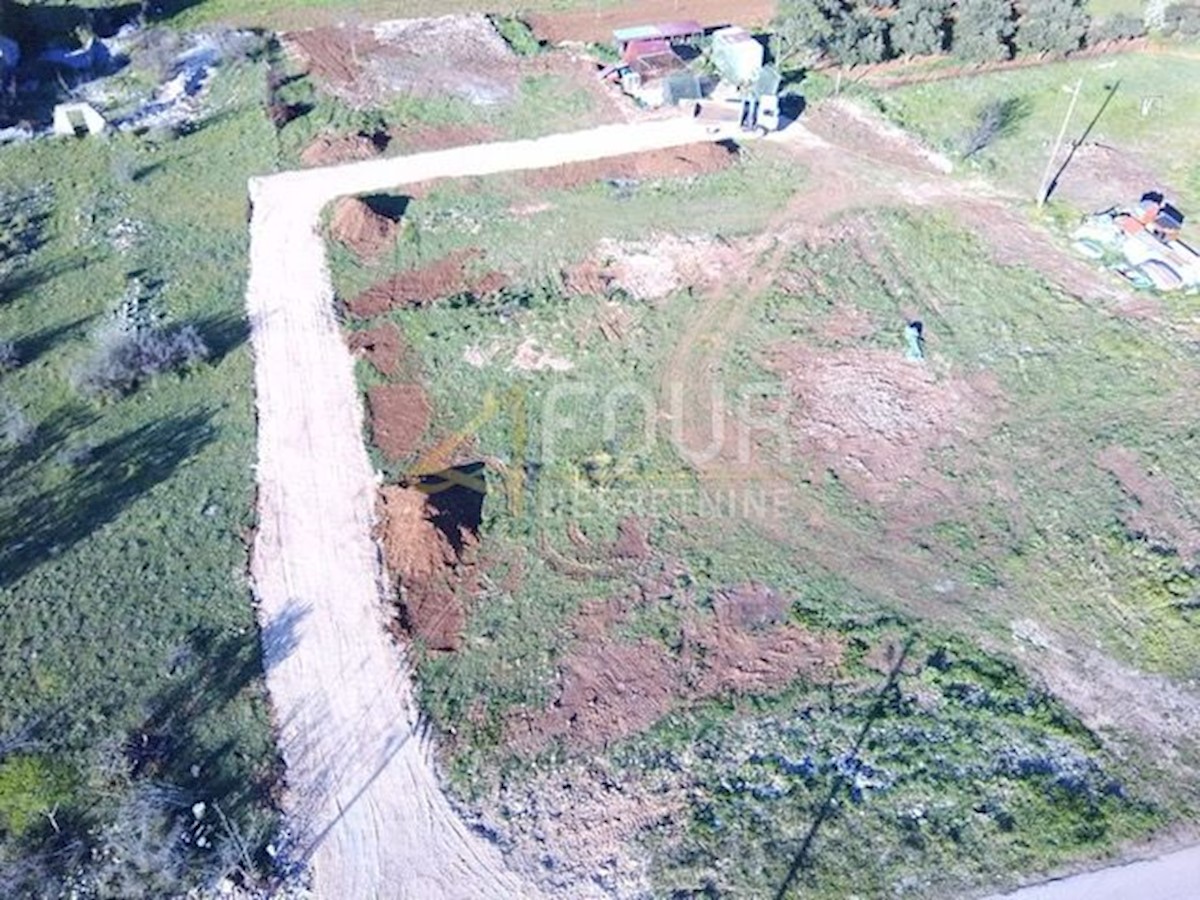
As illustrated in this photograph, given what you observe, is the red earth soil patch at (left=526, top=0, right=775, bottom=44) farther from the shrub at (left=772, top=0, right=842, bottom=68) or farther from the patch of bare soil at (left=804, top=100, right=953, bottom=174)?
the patch of bare soil at (left=804, top=100, right=953, bottom=174)

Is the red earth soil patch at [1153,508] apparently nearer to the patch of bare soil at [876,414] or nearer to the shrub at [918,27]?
the patch of bare soil at [876,414]

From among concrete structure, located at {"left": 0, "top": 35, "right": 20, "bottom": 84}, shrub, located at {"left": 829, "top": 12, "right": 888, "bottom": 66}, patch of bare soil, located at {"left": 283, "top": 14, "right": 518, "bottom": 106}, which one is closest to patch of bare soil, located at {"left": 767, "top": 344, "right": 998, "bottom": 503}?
shrub, located at {"left": 829, "top": 12, "right": 888, "bottom": 66}

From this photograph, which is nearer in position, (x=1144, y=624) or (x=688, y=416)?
(x=1144, y=624)

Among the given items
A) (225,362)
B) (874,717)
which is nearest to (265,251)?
(225,362)

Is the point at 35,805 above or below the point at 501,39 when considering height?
below

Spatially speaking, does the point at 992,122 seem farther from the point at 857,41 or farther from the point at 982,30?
the point at 857,41

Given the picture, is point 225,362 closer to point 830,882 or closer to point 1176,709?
point 830,882
